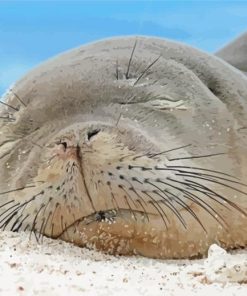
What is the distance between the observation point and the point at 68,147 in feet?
8.23

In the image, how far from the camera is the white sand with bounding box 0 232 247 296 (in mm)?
2109

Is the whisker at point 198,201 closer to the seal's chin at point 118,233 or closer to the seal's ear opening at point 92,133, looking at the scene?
the seal's chin at point 118,233

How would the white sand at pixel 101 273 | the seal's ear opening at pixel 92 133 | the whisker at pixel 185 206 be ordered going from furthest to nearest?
the whisker at pixel 185 206
the seal's ear opening at pixel 92 133
the white sand at pixel 101 273

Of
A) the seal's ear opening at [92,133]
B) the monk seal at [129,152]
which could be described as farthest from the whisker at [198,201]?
the seal's ear opening at [92,133]

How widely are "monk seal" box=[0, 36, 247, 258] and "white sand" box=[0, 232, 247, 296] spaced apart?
0.30 feet

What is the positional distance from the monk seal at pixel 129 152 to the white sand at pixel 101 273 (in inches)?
3.5

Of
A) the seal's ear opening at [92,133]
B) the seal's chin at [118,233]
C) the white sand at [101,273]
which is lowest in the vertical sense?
the white sand at [101,273]

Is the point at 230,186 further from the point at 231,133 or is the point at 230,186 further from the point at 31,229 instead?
the point at 31,229

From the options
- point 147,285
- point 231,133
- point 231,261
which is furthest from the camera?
point 231,133

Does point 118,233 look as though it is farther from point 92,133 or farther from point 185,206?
point 92,133

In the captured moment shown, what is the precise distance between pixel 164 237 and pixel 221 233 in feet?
0.68

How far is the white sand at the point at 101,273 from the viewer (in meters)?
2.11

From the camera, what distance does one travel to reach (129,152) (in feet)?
8.55

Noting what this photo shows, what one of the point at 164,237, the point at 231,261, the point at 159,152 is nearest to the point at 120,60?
the point at 159,152
